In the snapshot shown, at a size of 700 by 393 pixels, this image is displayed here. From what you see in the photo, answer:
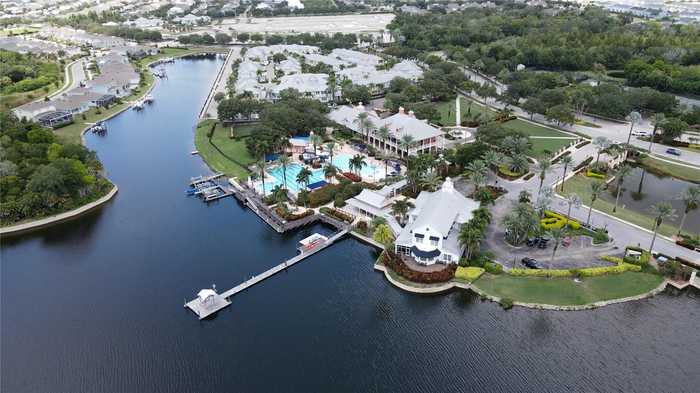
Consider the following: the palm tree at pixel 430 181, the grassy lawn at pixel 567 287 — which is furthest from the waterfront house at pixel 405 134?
the grassy lawn at pixel 567 287

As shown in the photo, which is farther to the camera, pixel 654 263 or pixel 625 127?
pixel 625 127

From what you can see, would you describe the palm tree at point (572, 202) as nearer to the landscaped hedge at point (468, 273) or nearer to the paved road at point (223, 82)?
the landscaped hedge at point (468, 273)

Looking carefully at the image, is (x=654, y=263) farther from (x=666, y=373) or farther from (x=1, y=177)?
(x=1, y=177)

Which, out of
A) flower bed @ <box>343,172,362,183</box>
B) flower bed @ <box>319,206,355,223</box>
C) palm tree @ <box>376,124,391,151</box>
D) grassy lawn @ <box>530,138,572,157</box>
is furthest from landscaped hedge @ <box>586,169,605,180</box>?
flower bed @ <box>319,206,355,223</box>

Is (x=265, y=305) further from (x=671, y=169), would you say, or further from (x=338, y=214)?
(x=671, y=169)

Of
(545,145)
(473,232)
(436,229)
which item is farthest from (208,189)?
(545,145)

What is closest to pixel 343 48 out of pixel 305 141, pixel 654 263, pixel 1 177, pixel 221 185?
pixel 305 141

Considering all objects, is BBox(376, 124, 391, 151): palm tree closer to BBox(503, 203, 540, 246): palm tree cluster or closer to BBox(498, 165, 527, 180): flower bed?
BBox(498, 165, 527, 180): flower bed
